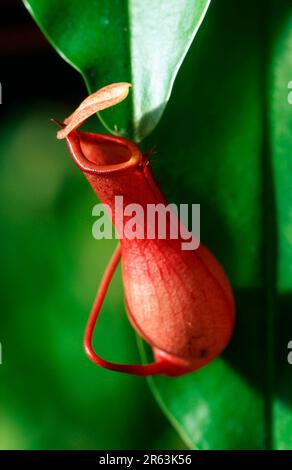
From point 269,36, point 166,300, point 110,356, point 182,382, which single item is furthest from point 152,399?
point 269,36

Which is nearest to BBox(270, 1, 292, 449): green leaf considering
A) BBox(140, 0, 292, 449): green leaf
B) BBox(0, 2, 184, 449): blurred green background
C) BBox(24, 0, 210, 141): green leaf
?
BBox(140, 0, 292, 449): green leaf

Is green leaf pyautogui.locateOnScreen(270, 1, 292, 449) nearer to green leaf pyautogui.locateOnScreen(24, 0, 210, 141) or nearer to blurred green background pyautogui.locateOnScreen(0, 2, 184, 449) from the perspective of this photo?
green leaf pyautogui.locateOnScreen(24, 0, 210, 141)

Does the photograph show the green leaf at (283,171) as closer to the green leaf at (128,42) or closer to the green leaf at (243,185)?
the green leaf at (243,185)

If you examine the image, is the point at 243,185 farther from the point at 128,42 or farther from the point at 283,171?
the point at 128,42

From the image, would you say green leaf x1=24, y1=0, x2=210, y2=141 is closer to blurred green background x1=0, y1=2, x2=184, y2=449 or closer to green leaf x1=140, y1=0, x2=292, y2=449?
green leaf x1=140, y1=0, x2=292, y2=449

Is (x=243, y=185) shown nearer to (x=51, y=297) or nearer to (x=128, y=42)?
(x=128, y=42)

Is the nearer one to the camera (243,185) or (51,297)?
(243,185)

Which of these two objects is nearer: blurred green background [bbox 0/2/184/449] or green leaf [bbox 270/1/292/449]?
green leaf [bbox 270/1/292/449]

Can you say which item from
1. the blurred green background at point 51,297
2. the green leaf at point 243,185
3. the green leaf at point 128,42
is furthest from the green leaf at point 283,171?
the blurred green background at point 51,297

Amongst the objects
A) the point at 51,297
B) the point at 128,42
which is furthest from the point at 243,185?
the point at 51,297

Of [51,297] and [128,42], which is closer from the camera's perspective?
[128,42]
